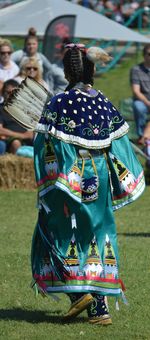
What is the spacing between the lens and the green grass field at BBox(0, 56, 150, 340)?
6164mm

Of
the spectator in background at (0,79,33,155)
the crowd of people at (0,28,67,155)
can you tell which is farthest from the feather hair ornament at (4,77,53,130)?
the spectator in background at (0,79,33,155)

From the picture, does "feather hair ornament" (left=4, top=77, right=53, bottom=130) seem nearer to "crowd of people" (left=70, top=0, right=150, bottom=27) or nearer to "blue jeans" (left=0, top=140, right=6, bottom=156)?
"blue jeans" (left=0, top=140, right=6, bottom=156)

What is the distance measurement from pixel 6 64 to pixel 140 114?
2.09 m

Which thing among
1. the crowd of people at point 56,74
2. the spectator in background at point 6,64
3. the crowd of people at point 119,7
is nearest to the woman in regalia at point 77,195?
the crowd of people at point 56,74

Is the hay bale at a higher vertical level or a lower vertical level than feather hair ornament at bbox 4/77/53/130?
lower

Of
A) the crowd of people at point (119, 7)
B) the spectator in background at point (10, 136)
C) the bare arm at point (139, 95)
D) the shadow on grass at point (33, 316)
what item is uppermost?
the shadow on grass at point (33, 316)

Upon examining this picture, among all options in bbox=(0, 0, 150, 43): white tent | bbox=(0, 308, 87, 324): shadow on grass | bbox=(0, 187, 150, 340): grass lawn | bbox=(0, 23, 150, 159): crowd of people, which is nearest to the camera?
bbox=(0, 187, 150, 340): grass lawn

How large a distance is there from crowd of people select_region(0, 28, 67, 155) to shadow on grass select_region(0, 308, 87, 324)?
5.31 metres

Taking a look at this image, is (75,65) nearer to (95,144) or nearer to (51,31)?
(95,144)

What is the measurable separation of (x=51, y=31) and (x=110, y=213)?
1067cm

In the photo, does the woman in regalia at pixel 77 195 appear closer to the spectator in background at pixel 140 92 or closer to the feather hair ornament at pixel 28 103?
the feather hair ornament at pixel 28 103

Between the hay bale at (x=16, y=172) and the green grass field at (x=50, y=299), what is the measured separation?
1.48ft

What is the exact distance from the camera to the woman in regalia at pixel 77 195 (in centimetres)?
622

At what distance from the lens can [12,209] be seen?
37.3 feet
